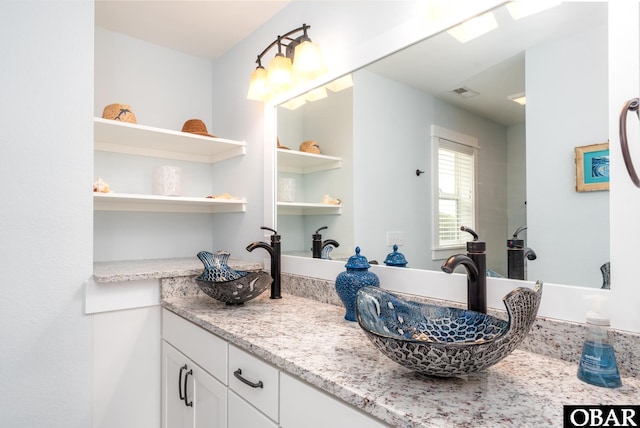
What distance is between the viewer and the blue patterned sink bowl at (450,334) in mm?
763

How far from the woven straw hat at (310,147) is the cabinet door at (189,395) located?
1100 mm

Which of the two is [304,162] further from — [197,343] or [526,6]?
[526,6]

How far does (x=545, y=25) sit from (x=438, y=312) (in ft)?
2.83

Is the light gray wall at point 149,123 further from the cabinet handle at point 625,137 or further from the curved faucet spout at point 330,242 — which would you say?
the cabinet handle at point 625,137

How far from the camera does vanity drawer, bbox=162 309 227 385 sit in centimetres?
129

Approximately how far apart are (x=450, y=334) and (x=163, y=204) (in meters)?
1.94

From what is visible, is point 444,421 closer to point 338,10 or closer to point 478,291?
point 478,291

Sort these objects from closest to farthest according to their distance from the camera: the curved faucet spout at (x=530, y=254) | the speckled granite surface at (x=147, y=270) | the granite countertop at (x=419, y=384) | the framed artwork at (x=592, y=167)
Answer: the granite countertop at (x=419, y=384) < the framed artwork at (x=592, y=167) < the curved faucet spout at (x=530, y=254) < the speckled granite surface at (x=147, y=270)

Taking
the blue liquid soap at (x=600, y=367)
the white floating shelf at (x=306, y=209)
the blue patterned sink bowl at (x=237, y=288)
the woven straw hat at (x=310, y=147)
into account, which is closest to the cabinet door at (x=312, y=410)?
the blue liquid soap at (x=600, y=367)

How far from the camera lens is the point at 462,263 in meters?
1.03

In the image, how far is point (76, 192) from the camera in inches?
63.0

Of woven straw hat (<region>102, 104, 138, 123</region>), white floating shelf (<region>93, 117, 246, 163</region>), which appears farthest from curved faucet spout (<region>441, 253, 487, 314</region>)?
woven straw hat (<region>102, 104, 138, 123</region>)

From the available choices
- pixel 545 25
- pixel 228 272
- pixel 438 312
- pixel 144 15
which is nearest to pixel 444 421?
pixel 438 312

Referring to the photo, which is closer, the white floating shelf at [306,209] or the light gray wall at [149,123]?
the white floating shelf at [306,209]
